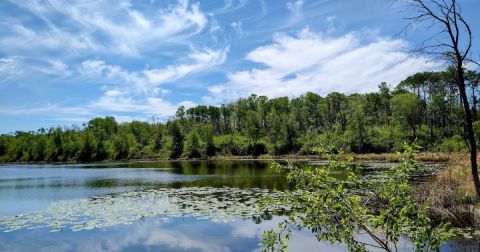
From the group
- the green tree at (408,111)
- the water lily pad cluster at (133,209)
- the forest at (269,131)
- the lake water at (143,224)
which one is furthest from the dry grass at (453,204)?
the green tree at (408,111)

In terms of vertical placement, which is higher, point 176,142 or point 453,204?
point 176,142

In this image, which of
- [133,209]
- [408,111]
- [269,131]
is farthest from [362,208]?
[269,131]

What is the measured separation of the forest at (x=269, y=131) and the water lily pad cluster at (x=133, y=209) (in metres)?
43.2

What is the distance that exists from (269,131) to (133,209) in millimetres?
89743

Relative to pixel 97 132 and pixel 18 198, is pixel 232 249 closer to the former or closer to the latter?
pixel 18 198

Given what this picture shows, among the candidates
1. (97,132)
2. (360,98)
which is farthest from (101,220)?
(97,132)

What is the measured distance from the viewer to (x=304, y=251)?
42.9 feet

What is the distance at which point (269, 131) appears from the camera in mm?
110750

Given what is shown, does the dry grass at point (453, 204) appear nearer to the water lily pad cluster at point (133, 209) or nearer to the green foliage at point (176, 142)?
the water lily pad cluster at point (133, 209)

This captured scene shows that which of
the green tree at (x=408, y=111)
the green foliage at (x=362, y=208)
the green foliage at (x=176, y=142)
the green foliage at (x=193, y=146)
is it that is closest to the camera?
the green foliage at (x=362, y=208)

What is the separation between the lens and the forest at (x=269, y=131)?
84812 millimetres

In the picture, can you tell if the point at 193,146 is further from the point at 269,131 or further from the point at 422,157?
the point at 422,157

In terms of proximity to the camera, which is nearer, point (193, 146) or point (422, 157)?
point (422, 157)

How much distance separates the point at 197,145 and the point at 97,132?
62.4m
